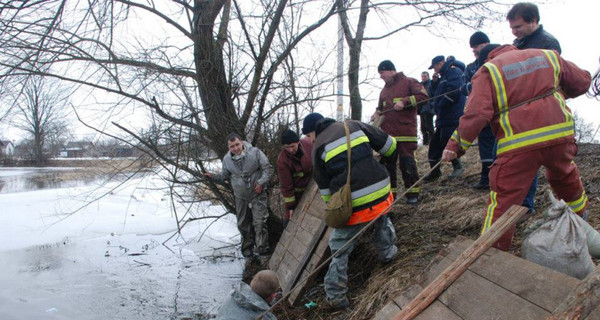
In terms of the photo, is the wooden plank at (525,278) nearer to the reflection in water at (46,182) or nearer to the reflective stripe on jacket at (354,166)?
the reflective stripe on jacket at (354,166)

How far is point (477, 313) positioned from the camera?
6.97 ft

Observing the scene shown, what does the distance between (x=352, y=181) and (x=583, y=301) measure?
189cm

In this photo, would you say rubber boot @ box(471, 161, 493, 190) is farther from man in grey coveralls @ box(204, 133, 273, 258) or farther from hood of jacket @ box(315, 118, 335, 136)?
man in grey coveralls @ box(204, 133, 273, 258)

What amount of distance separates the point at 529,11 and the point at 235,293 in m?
3.01

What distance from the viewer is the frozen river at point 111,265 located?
5.11 metres

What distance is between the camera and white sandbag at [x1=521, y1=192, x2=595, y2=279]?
2.23 metres

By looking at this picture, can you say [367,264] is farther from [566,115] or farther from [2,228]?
[2,228]

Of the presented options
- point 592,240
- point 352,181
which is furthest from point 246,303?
point 592,240

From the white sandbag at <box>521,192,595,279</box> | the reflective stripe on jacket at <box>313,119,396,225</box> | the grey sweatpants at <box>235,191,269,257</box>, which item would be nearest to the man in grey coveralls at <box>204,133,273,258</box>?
the grey sweatpants at <box>235,191,269,257</box>

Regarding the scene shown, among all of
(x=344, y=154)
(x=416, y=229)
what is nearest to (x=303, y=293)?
(x=416, y=229)

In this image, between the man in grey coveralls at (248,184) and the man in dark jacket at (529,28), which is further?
the man in grey coveralls at (248,184)

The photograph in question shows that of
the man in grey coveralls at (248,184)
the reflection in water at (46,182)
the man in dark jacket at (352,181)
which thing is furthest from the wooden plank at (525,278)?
the reflection in water at (46,182)

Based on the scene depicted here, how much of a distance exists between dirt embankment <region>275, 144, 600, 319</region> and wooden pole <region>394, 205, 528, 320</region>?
2.15 feet

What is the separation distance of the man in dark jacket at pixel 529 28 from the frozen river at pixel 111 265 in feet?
14.4
